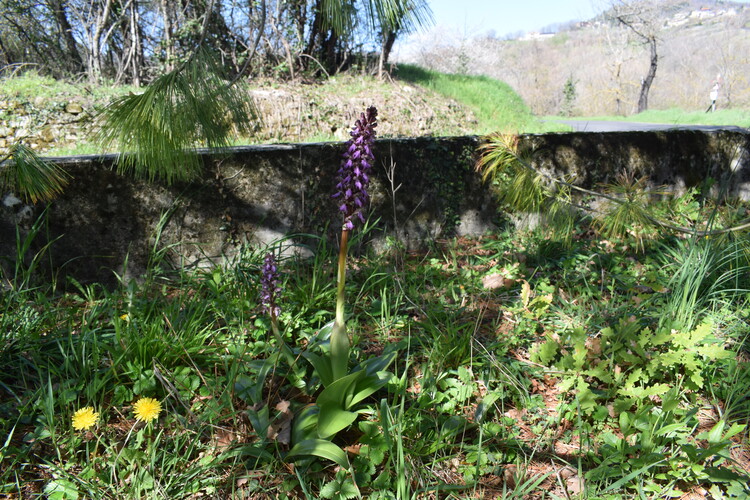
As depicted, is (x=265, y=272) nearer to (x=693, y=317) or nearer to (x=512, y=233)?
(x=693, y=317)

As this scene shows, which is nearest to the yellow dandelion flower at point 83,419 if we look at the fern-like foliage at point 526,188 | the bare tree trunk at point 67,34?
the fern-like foliage at point 526,188

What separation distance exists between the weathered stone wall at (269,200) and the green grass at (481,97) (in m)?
4.15

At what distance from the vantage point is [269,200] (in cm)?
288

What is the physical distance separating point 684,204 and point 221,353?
12.9ft

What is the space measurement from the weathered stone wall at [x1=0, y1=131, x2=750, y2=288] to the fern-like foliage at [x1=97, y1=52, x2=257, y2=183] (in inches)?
29.4

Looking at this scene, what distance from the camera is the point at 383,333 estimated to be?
2.28 metres

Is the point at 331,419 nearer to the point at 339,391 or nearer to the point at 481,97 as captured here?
the point at 339,391

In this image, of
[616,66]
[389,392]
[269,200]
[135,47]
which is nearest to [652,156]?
[269,200]

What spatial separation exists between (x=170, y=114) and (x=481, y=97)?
868 cm

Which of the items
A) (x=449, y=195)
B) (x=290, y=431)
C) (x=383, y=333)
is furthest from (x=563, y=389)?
(x=449, y=195)

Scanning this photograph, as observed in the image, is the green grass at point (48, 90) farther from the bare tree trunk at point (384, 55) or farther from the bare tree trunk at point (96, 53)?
the bare tree trunk at point (384, 55)

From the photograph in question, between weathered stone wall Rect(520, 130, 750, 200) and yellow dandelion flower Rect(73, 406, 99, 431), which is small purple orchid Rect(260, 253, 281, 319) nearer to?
yellow dandelion flower Rect(73, 406, 99, 431)

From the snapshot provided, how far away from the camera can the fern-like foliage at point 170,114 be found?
1.71 metres

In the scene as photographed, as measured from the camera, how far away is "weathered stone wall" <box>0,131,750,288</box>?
2.48 m
